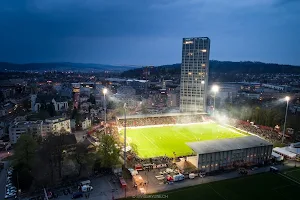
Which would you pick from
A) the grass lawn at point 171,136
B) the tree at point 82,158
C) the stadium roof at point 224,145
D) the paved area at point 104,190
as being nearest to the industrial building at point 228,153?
the stadium roof at point 224,145

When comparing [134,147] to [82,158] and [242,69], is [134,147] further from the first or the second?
[242,69]

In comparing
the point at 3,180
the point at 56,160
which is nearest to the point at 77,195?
the point at 56,160

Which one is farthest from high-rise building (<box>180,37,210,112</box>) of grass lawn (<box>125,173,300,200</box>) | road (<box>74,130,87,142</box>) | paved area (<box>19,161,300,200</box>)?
grass lawn (<box>125,173,300,200</box>)

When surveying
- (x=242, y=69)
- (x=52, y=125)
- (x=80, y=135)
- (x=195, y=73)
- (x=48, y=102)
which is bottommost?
(x=80, y=135)

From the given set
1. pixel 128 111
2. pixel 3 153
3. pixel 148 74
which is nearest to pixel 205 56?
pixel 128 111

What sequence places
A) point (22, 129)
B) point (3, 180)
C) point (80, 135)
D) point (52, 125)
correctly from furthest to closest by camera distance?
1. point (80, 135)
2. point (52, 125)
3. point (22, 129)
4. point (3, 180)

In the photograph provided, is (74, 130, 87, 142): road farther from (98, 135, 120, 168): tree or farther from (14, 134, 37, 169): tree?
(98, 135, 120, 168): tree
